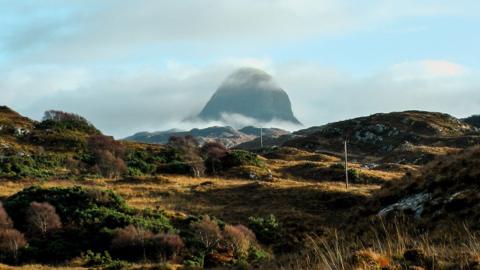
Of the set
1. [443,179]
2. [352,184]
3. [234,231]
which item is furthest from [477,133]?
[443,179]

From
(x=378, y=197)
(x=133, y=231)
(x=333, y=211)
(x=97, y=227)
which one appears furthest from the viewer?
(x=333, y=211)

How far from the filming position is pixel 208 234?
1248 inches

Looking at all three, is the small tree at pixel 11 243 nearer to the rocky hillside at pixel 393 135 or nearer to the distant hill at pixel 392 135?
the distant hill at pixel 392 135

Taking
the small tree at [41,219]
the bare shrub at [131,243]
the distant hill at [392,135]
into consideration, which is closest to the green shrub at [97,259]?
the bare shrub at [131,243]

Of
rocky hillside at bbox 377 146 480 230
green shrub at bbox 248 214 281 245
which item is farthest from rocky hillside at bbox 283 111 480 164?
rocky hillside at bbox 377 146 480 230

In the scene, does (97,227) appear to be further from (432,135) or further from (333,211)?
(432,135)

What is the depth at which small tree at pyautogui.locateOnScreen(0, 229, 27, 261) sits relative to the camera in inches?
1128

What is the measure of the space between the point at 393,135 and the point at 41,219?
102 metres

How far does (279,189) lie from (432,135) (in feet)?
270

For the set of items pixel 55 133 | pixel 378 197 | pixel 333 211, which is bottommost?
pixel 333 211

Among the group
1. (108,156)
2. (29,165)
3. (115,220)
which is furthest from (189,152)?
(115,220)

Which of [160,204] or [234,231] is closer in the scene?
[234,231]

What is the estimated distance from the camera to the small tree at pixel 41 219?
32625 mm

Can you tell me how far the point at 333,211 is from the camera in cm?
4275
